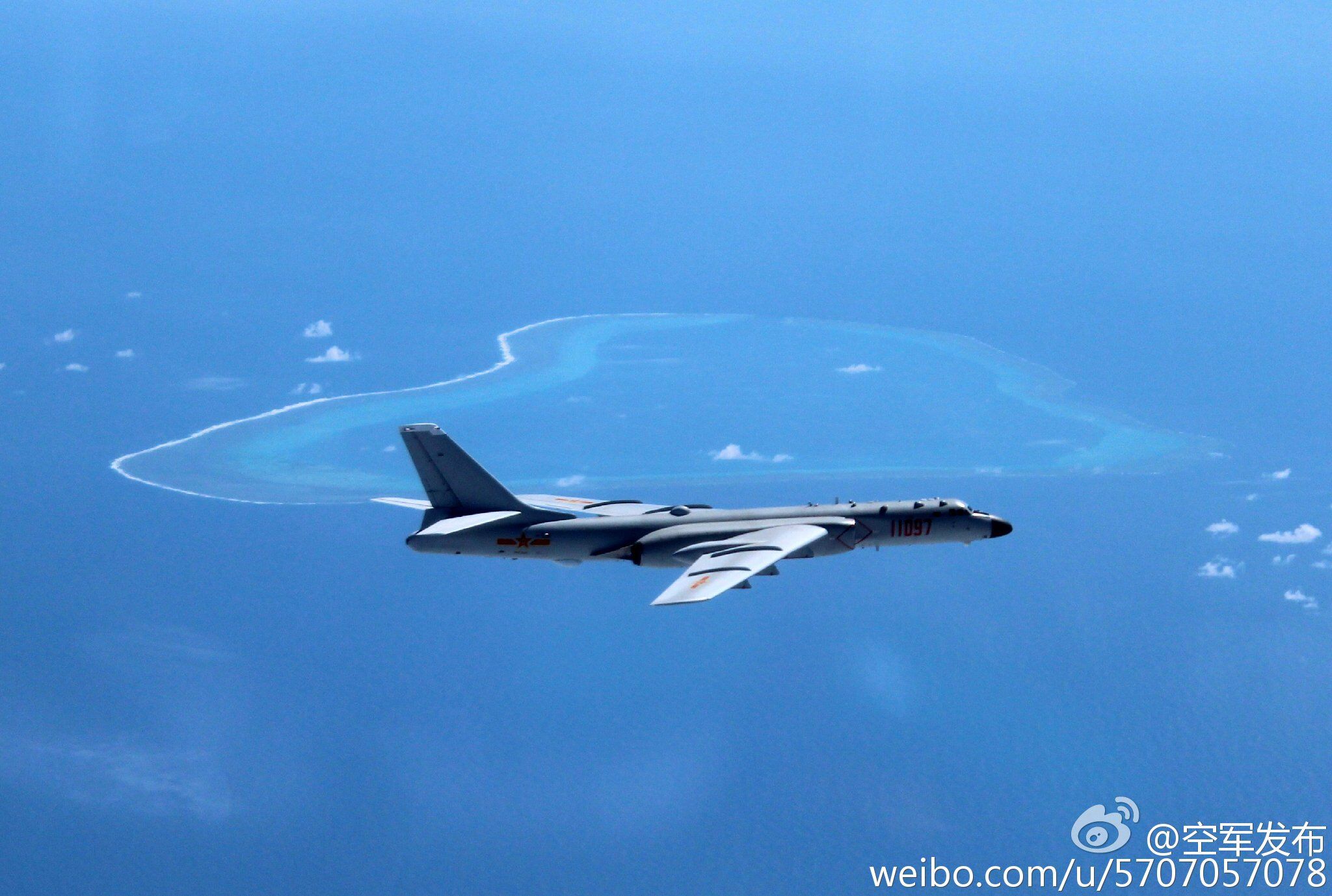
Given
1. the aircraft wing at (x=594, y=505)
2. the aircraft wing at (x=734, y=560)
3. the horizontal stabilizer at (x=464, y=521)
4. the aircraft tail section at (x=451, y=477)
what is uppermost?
the aircraft tail section at (x=451, y=477)

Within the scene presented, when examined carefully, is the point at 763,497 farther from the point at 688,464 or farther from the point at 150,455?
the point at 150,455

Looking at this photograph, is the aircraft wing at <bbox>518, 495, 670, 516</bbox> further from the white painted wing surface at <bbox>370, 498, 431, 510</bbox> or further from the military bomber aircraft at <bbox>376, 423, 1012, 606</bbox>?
the white painted wing surface at <bbox>370, 498, 431, 510</bbox>

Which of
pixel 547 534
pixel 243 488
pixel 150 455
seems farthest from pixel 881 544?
pixel 150 455

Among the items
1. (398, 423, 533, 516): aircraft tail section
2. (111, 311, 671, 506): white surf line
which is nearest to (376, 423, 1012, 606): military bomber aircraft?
(398, 423, 533, 516): aircraft tail section

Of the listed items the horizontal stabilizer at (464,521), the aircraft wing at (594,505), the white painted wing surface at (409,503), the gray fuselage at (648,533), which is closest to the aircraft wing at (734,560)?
the gray fuselage at (648,533)

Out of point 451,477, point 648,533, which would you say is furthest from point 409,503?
point 648,533

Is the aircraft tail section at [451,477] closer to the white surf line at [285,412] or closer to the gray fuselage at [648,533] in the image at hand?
the gray fuselage at [648,533]
